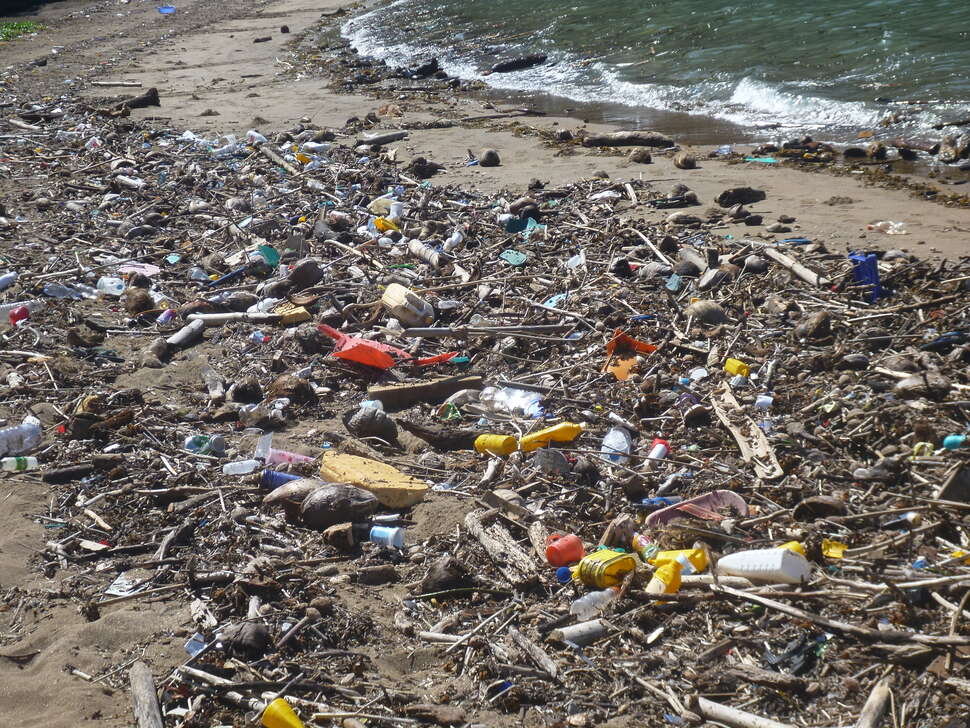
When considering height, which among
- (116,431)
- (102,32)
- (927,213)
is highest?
(102,32)

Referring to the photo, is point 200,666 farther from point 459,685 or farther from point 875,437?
point 875,437

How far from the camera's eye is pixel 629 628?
2.97 meters

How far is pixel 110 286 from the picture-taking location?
6633 mm

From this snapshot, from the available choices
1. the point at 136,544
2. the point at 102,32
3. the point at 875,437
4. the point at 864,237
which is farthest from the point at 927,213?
the point at 102,32

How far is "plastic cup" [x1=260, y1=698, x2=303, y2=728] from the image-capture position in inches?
102

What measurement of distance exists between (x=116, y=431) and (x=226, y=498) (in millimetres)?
1007

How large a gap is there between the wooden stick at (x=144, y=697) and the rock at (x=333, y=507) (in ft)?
3.28

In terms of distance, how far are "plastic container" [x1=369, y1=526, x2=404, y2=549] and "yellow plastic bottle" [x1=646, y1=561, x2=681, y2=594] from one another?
42.5 inches

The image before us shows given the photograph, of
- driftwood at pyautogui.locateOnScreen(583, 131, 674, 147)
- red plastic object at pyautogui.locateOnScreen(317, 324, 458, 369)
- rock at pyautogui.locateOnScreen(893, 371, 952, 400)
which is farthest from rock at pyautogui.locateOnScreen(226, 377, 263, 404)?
driftwood at pyautogui.locateOnScreen(583, 131, 674, 147)

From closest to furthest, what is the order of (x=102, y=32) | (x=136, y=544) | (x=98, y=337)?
(x=136, y=544)
(x=98, y=337)
(x=102, y=32)

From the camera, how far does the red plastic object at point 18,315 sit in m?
5.86

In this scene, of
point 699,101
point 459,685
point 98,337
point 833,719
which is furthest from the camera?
point 699,101

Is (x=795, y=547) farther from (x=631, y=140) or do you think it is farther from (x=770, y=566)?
(x=631, y=140)

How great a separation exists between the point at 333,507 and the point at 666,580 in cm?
146
